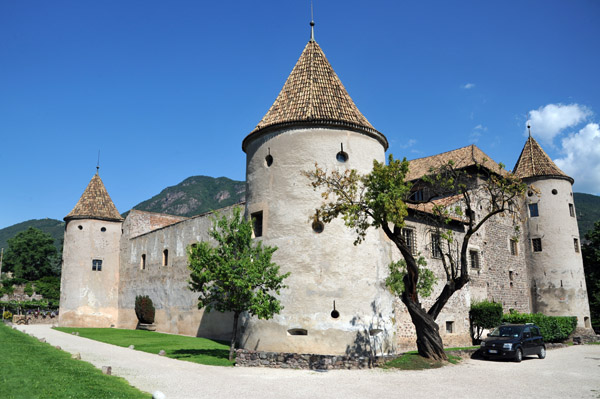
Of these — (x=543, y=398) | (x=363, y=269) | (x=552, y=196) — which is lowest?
(x=543, y=398)

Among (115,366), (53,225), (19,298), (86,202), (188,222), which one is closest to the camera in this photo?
(115,366)

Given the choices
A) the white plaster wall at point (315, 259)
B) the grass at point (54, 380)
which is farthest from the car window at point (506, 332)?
the grass at point (54, 380)

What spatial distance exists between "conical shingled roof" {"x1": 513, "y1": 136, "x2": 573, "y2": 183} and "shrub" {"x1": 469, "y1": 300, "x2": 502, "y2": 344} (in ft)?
43.1

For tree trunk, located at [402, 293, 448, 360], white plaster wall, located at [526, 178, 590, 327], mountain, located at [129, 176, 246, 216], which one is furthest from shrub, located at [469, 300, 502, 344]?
mountain, located at [129, 176, 246, 216]

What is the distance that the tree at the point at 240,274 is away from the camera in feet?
53.2

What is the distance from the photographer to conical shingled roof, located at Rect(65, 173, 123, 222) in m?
38.5

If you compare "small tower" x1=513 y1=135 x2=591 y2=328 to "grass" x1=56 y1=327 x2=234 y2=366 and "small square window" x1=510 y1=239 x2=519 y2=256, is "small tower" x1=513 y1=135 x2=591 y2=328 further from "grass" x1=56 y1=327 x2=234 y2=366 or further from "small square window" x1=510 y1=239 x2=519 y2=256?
"grass" x1=56 y1=327 x2=234 y2=366

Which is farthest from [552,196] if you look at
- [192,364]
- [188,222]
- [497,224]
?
[192,364]

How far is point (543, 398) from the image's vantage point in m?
10.7

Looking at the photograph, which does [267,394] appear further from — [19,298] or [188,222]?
[19,298]

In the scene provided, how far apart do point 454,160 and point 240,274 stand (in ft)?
70.8

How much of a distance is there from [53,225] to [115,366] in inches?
7027

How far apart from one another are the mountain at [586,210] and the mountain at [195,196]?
336 ft

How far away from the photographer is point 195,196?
173500 millimetres
